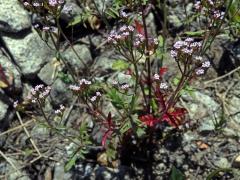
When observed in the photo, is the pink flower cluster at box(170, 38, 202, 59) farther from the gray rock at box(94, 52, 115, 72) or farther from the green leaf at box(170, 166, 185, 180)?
the gray rock at box(94, 52, 115, 72)

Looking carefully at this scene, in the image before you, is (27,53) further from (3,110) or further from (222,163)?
(222,163)

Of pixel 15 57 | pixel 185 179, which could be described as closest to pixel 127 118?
pixel 185 179

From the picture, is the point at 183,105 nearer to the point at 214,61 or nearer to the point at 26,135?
the point at 214,61

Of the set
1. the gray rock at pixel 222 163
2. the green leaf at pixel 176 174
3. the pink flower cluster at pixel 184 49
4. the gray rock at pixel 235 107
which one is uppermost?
the pink flower cluster at pixel 184 49

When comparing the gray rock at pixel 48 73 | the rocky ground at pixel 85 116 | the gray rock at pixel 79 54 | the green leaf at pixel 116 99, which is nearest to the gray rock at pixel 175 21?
the rocky ground at pixel 85 116

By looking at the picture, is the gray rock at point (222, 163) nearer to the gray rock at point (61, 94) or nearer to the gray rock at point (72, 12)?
the gray rock at point (61, 94)

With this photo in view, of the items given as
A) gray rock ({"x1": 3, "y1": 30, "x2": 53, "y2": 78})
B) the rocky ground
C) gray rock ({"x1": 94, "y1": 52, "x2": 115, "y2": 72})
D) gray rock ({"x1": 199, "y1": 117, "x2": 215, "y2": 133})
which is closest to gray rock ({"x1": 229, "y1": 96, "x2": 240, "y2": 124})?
the rocky ground

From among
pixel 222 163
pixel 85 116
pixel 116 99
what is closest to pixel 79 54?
pixel 85 116
